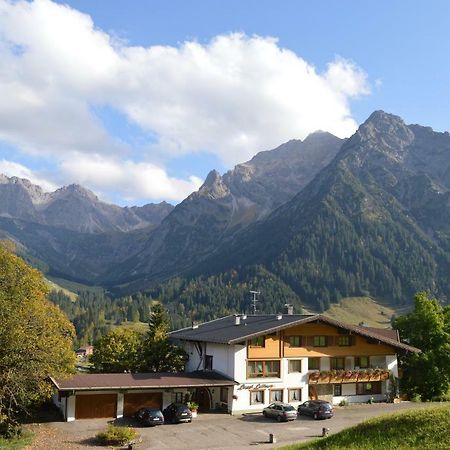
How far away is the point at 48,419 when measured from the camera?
44.7 meters

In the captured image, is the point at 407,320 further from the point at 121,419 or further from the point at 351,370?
the point at 121,419

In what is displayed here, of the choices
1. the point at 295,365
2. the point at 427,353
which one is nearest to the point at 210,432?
the point at 295,365

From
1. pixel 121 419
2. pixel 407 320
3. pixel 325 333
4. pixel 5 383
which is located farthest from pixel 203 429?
pixel 407 320

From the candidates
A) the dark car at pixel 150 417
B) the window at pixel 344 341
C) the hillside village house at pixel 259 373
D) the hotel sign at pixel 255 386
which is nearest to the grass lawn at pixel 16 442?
the hillside village house at pixel 259 373

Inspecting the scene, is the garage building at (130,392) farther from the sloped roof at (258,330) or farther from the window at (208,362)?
the sloped roof at (258,330)

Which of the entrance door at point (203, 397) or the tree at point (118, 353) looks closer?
the entrance door at point (203, 397)

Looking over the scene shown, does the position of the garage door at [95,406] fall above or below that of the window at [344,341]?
below

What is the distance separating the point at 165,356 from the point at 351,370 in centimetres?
2123

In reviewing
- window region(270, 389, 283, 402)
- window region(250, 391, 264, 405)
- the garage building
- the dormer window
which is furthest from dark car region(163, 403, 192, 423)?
window region(270, 389, 283, 402)

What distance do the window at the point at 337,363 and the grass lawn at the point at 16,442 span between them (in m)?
32.1

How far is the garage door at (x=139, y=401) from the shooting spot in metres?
47.3

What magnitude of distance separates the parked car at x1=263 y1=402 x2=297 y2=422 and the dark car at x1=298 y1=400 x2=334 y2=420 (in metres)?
2.18

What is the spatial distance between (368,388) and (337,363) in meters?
5.10

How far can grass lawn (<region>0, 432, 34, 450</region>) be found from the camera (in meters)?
34.7
